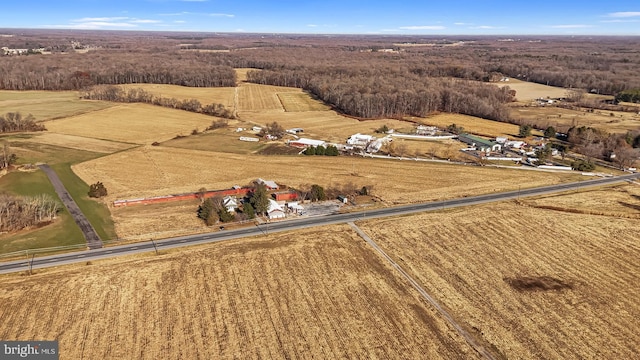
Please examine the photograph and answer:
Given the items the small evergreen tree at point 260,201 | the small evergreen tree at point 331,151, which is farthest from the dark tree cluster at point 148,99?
the small evergreen tree at point 260,201

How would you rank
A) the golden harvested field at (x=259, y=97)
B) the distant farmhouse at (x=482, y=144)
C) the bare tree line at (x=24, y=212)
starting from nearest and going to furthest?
the bare tree line at (x=24, y=212) → the distant farmhouse at (x=482, y=144) → the golden harvested field at (x=259, y=97)

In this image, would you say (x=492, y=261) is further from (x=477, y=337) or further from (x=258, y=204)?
(x=258, y=204)

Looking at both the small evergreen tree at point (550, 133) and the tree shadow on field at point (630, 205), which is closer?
the tree shadow on field at point (630, 205)

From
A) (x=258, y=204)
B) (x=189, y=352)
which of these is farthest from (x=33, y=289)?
(x=258, y=204)

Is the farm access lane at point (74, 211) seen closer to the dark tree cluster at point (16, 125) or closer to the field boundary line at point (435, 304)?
the field boundary line at point (435, 304)

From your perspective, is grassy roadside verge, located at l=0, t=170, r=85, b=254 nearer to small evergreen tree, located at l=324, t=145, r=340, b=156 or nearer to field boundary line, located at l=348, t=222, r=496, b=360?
field boundary line, located at l=348, t=222, r=496, b=360

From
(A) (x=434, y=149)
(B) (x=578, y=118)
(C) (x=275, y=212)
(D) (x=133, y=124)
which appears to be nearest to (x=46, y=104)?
(D) (x=133, y=124)
